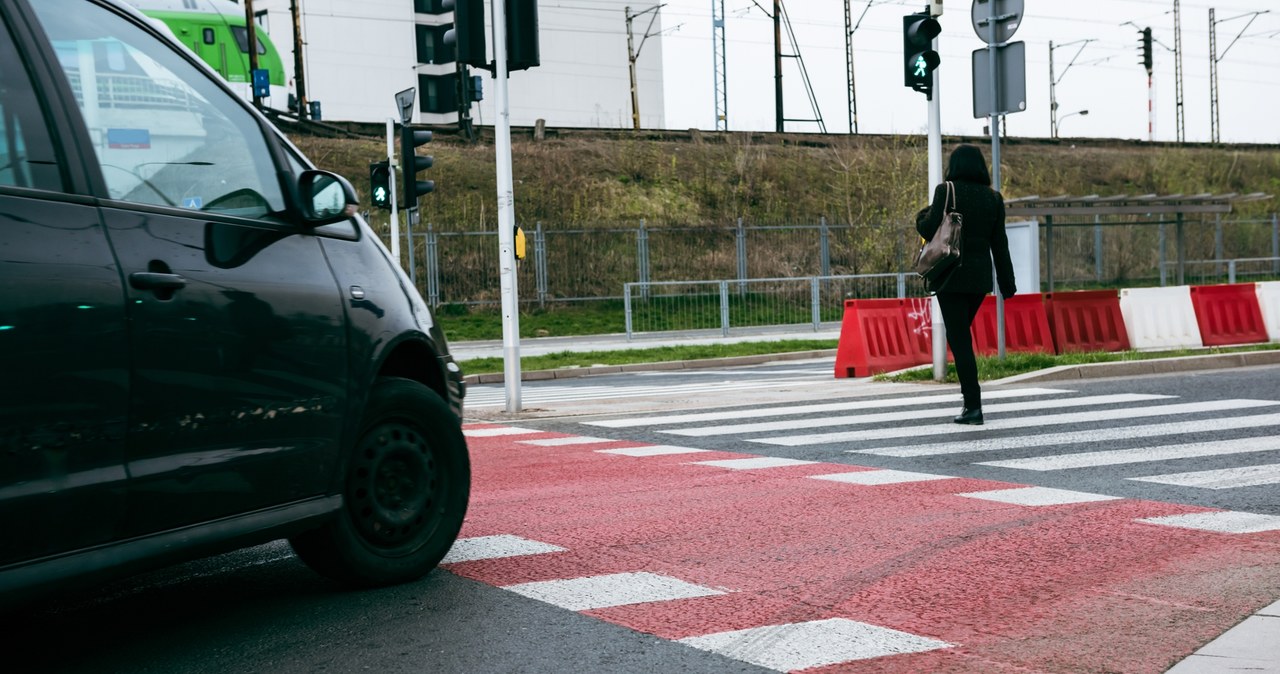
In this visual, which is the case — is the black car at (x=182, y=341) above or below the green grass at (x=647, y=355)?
above

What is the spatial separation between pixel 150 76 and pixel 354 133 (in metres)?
37.3

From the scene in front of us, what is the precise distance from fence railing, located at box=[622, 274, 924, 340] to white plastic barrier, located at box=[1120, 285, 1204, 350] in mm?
14436

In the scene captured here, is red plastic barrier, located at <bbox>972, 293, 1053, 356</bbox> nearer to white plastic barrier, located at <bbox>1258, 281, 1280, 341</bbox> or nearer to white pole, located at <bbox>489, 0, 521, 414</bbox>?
white plastic barrier, located at <bbox>1258, 281, 1280, 341</bbox>

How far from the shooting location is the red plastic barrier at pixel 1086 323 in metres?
16.4

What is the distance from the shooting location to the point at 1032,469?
25.8ft

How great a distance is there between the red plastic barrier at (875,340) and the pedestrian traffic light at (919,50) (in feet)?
9.25

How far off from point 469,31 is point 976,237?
4777 mm

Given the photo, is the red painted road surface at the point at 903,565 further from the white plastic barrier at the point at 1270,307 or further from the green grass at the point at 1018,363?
the white plastic barrier at the point at 1270,307

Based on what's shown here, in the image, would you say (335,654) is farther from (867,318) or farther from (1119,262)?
(1119,262)

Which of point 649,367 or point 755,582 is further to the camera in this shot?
point 649,367

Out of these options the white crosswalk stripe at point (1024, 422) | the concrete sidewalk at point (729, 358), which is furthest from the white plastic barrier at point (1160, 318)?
the white crosswalk stripe at point (1024, 422)

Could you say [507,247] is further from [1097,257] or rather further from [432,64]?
[432,64]

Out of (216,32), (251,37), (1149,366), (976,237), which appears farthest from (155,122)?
(216,32)

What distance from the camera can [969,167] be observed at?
34.2 ft
